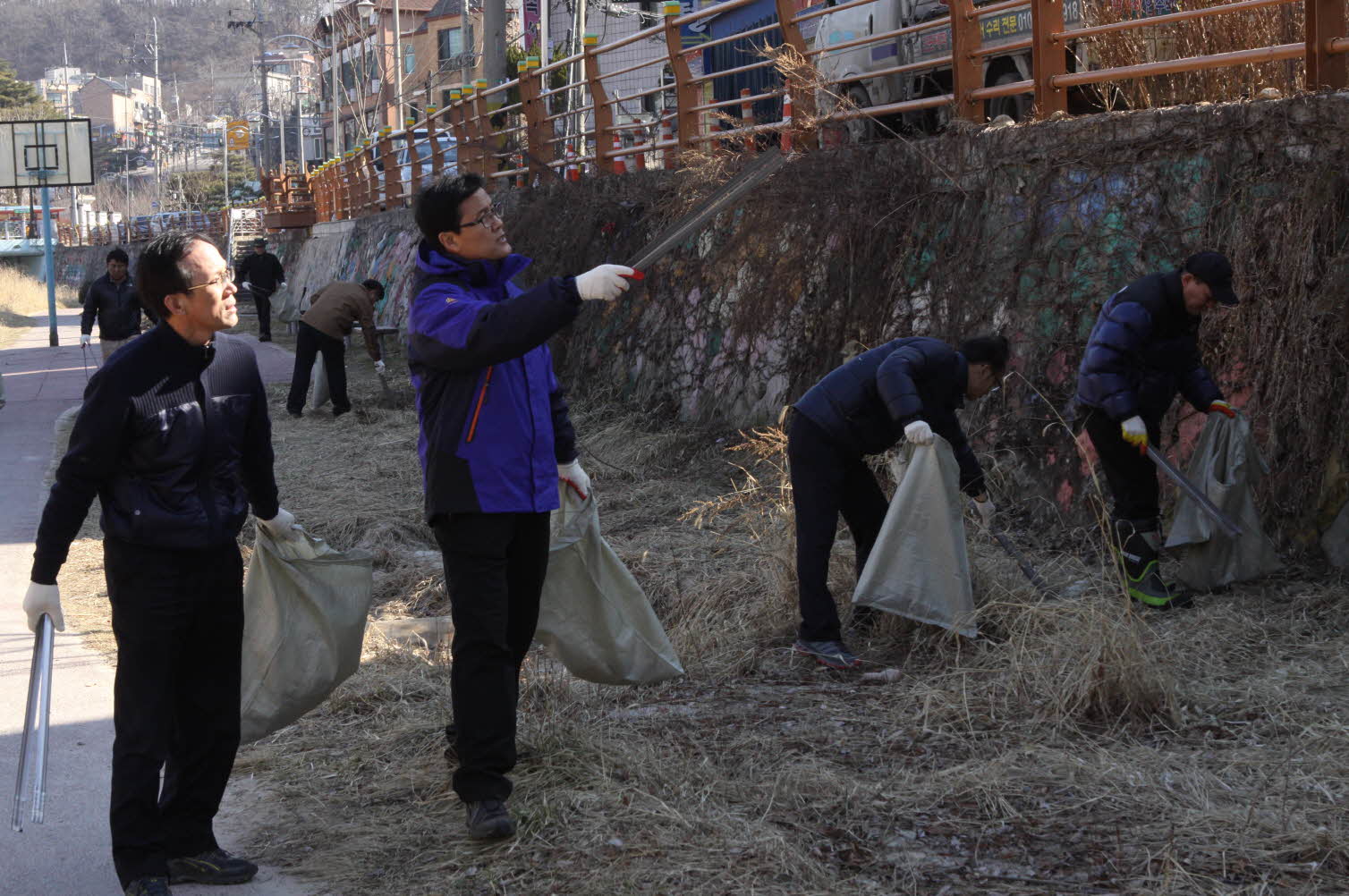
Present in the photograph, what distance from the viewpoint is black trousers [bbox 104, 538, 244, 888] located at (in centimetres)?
327

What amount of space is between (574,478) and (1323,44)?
13.8ft

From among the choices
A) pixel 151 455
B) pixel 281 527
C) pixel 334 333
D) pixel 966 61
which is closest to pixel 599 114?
pixel 334 333

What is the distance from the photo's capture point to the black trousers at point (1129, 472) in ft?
19.3

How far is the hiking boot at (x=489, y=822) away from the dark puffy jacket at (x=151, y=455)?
3.16 feet

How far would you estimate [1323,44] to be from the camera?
611 cm

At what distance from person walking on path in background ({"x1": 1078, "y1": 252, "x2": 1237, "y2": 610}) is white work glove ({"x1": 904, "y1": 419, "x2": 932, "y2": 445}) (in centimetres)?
105

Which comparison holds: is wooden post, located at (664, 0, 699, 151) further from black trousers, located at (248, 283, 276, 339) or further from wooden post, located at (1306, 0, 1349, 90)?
black trousers, located at (248, 283, 276, 339)

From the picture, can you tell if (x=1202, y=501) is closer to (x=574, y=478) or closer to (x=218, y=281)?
(x=574, y=478)

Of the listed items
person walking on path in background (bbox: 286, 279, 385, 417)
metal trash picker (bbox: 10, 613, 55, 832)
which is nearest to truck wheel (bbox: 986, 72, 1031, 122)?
person walking on path in background (bbox: 286, 279, 385, 417)

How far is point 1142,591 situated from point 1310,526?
2.63ft

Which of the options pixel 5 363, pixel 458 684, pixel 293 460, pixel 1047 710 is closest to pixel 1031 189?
pixel 1047 710

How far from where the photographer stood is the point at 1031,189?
7.59 metres

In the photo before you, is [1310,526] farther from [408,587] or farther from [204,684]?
[204,684]

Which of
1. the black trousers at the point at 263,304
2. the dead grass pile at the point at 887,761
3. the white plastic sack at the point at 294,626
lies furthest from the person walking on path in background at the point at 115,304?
Answer: the black trousers at the point at 263,304
